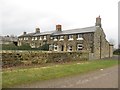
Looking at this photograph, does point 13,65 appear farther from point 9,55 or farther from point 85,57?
point 85,57

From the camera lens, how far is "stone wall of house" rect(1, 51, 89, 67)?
63.8 feet

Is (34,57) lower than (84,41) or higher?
lower

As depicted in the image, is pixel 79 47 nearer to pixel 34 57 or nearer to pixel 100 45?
pixel 100 45

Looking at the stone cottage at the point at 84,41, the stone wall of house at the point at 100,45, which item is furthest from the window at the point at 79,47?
the stone wall of house at the point at 100,45

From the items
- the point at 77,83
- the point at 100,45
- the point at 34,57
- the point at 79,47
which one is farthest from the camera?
the point at 100,45

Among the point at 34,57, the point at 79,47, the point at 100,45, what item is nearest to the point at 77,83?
the point at 34,57

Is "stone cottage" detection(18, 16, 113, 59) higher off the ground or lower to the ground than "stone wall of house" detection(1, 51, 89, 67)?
higher

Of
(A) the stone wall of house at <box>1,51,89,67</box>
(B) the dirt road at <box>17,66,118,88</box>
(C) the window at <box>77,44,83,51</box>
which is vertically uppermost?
(C) the window at <box>77,44,83,51</box>

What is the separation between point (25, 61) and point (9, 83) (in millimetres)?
10519

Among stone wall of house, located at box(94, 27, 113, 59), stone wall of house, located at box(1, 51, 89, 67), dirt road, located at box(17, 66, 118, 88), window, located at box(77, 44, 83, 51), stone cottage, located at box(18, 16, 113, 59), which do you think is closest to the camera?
dirt road, located at box(17, 66, 118, 88)

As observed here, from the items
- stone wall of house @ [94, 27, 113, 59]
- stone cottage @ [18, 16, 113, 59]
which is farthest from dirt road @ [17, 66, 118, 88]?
stone wall of house @ [94, 27, 113, 59]

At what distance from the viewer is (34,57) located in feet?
75.1

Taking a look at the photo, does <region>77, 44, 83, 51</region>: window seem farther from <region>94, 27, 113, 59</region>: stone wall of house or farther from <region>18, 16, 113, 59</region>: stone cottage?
<region>94, 27, 113, 59</region>: stone wall of house

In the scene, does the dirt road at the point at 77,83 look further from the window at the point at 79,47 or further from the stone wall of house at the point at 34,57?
the window at the point at 79,47
